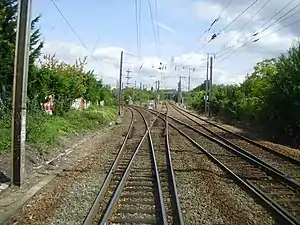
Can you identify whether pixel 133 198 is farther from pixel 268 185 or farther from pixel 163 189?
pixel 268 185

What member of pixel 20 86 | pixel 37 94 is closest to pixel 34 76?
pixel 37 94

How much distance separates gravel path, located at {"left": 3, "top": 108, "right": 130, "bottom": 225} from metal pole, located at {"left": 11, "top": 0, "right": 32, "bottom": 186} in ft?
3.02

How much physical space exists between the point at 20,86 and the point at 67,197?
10.0ft

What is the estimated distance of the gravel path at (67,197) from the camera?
26.5 feet

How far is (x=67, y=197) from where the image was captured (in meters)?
9.79

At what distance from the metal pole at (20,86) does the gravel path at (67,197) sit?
0.92 m

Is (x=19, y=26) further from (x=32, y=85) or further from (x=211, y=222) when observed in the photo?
(x=32, y=85)

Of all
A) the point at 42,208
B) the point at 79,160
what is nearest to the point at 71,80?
the point at 79,160

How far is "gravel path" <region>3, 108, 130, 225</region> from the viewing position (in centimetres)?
806

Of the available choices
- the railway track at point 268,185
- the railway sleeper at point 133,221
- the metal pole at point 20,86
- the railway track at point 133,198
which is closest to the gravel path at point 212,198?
the railway track at point 268,185

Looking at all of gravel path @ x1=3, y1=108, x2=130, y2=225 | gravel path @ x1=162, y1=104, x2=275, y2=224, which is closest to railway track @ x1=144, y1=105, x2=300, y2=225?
gravel path @ x1=162, y1=104, x2=275, y2=224

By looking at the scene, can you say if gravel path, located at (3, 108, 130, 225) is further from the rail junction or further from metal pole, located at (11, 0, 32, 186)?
metal pole, located at (11, 0, 32, 186)

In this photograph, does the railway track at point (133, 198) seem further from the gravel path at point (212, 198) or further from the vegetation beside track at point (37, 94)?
the vegetation beside track at point (37, 94)

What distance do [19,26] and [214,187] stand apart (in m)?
6.13
